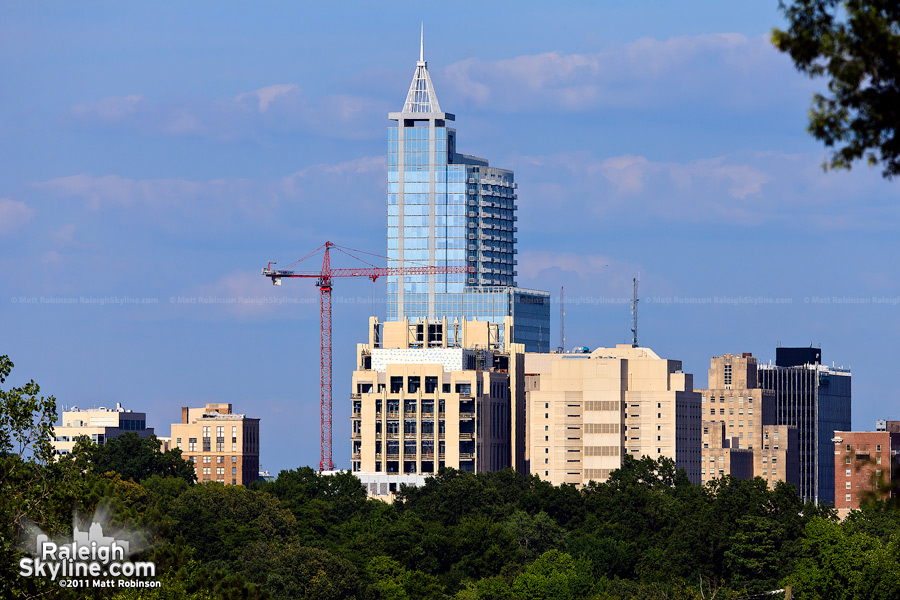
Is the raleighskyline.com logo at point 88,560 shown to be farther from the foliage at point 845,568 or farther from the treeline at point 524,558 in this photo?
the foliage at point 845,568

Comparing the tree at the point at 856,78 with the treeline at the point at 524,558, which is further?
the treeline at the point at 524,558

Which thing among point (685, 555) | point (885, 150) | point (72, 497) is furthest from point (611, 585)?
point (885, 150)

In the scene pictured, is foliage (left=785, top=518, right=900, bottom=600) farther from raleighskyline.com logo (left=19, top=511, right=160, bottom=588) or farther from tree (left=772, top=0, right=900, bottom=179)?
tree (left=772, top=0, right=900, bottom=179)

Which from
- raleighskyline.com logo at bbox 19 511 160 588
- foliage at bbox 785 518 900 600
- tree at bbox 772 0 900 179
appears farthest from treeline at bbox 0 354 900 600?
tree at bbox 772 0 900 179

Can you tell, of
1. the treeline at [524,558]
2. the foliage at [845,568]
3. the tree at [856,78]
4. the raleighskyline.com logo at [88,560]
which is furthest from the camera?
the treeline at [524,558]

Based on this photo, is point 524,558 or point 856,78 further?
point 524,558

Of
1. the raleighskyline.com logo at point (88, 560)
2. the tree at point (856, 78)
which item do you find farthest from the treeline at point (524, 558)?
the tree at point (856, 78)

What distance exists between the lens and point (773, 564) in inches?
7279

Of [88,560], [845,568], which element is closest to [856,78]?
[88,560]

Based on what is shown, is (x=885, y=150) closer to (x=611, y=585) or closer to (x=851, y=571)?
(x=851, y=571)

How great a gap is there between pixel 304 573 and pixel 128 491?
4909cm

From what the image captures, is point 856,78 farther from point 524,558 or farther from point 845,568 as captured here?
point 524,558

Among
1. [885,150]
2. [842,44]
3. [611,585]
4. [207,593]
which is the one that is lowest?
[611,585]

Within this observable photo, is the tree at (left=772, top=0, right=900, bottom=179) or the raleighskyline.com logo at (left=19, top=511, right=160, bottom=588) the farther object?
the raleighskyline.com logo at (left=19, top=511, right=160, bottom=588)
